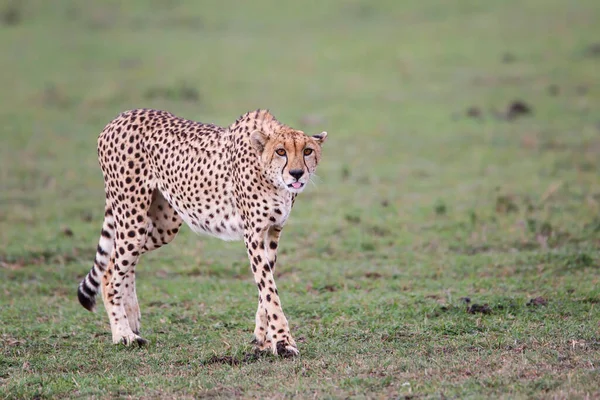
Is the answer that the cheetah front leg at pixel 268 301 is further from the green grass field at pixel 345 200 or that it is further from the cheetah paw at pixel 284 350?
the green grass field at pixel 345 200

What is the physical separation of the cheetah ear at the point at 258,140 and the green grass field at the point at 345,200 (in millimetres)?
1284

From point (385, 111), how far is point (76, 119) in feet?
16.2

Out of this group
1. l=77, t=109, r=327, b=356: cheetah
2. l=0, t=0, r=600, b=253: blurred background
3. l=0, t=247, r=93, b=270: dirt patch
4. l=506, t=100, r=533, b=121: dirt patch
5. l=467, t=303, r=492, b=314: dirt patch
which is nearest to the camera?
l=77, t=109, r=327, b=356: cheetah

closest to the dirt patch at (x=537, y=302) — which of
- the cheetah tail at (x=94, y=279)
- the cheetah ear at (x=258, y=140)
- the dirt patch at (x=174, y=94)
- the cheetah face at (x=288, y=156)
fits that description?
the cheetah face at (x=288, y=156)

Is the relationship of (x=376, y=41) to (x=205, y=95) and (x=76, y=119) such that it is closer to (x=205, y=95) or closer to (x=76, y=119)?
(x=205, y=95)

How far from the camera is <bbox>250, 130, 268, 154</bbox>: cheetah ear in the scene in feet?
20.4

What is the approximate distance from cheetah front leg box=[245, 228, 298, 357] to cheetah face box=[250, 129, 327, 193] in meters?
0.42

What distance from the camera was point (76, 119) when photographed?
618 inches

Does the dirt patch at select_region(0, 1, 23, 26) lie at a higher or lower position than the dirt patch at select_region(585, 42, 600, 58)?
higher

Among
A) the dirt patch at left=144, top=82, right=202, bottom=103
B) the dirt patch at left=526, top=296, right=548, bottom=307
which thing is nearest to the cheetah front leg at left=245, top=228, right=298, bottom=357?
the dirt patch at left=526, top=296, right=548, bottom=307

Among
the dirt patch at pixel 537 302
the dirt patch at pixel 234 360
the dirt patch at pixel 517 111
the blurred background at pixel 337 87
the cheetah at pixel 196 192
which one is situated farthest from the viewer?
the dirt patch at pixel 517 111

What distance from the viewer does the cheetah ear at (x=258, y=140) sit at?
6227 mm

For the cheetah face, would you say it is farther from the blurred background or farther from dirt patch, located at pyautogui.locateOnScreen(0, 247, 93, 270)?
the blurred background

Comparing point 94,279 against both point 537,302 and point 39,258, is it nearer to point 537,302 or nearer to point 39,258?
point 39,258
